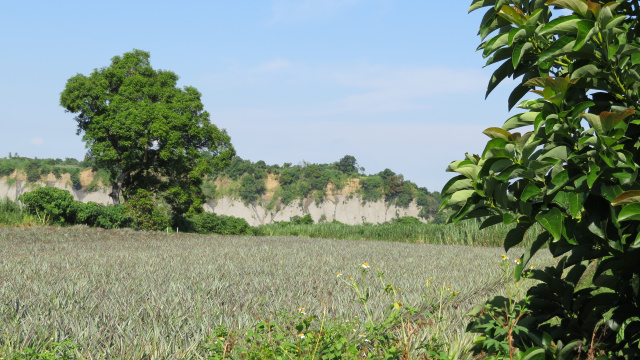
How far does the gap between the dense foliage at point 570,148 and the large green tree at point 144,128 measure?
22164 millimetres

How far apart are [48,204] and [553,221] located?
19519 mm

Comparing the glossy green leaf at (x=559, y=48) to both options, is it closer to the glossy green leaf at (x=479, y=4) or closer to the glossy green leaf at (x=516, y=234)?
the glossy green leaf at (x=479, y=4)

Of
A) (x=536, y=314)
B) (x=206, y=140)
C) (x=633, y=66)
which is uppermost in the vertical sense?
(x=206, y=140)

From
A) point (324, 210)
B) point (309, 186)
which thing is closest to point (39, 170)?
point (309, 186)

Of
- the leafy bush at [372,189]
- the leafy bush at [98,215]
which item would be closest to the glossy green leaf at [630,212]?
the leafy bush at [98,215]

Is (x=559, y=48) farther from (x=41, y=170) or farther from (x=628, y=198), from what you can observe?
(x=41, y=170)

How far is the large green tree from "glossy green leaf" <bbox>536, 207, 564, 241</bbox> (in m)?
22.4


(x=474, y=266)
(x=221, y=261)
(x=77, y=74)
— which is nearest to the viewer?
(x=221, y=261)

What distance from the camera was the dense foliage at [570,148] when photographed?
1.66 m

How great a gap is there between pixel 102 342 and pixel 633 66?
9.79ft

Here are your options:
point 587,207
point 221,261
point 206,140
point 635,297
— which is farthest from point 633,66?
point 206,140

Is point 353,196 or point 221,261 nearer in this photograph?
point 221,261

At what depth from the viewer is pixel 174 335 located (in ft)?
9.35

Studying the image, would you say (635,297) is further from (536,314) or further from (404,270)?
(404,270)
